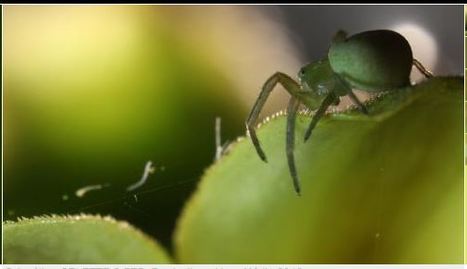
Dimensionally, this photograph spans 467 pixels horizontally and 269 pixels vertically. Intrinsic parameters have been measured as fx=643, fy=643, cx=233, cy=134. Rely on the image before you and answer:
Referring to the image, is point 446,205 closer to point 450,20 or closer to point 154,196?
point 154,196

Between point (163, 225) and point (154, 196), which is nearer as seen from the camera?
point (163, 225)

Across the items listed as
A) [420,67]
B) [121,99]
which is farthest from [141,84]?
[420,67]

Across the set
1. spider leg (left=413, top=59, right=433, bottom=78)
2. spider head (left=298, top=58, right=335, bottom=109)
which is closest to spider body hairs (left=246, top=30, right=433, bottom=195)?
spider head (left=298, top=58, right=335, bottom=109)

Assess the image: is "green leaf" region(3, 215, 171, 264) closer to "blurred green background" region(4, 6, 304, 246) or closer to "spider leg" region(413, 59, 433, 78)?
"blurred green background" region(4, 6, 304, 246)

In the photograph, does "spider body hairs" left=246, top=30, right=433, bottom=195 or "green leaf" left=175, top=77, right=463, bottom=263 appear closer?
"green leaf" left=175, top=77, right=463, bottom=263

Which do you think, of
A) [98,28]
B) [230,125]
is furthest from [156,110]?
[98,28]

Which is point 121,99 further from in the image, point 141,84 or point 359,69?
point 359,69
